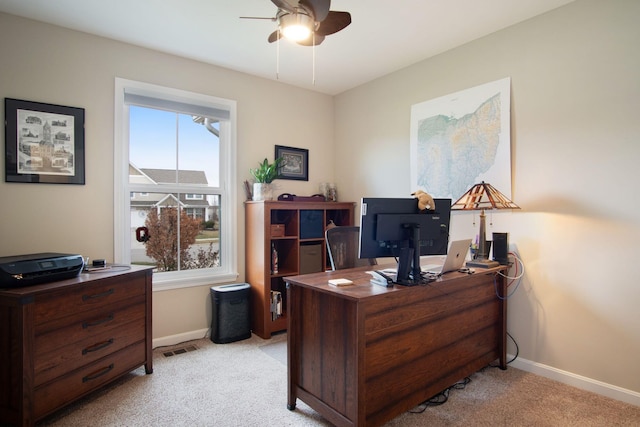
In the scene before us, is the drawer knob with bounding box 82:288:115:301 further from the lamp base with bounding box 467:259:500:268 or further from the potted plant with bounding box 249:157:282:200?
the lamp base with bounding box 467:259:500:268

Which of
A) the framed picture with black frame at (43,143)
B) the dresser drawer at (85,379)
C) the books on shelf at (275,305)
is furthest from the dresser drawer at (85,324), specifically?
the books on shelf at (275,305)

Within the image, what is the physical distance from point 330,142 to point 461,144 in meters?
1.82

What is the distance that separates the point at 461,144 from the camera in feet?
9.99

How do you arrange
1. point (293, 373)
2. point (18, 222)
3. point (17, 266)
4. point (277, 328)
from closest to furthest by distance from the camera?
1. point (17, 266)
2. point (293, 373)
3. point (18, 222)
4. point (277, 328)

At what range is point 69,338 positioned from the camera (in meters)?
2.05

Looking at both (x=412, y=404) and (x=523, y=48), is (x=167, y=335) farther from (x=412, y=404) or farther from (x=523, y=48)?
(x=523, y=48)

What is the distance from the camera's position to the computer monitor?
197 centimetres

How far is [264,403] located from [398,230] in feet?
4.64

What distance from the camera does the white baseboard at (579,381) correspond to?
7.28 feet

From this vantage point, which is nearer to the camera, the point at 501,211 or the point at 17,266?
the point at 17,266

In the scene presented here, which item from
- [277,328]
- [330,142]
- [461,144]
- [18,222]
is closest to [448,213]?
[461,144]

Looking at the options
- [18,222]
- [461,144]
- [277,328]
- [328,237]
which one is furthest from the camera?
[277,328]

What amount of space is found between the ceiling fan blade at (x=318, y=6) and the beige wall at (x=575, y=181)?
5.67 ft

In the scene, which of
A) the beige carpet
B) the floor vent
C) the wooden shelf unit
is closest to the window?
the wooden shelf unit
